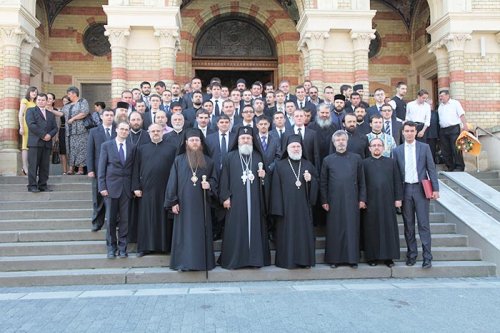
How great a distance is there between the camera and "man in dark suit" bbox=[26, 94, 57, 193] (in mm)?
8211

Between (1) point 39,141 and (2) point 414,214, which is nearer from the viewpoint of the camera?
(2) point 414,214

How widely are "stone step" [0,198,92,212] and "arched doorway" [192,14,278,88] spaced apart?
966 cm

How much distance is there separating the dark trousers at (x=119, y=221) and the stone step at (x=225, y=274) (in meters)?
0.36

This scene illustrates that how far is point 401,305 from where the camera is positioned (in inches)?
192

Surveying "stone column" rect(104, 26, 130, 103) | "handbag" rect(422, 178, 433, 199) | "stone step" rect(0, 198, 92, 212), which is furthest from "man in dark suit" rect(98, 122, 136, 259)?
"stone column" rect(104, 26, 130, 103)

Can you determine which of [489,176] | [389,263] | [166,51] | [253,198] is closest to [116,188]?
[253,198]

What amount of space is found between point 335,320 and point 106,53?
14766 millimetres

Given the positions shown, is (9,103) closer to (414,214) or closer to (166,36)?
(166,36)

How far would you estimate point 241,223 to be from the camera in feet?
20.7

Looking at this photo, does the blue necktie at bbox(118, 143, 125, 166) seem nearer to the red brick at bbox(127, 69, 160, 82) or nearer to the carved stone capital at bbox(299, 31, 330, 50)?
the red brick at bbox(127, 69, 160, 82)

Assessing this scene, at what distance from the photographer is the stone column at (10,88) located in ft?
38.9

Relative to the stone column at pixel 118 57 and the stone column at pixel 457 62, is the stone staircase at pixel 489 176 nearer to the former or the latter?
the stone column at pixel 457 62

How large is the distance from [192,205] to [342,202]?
7.11ft

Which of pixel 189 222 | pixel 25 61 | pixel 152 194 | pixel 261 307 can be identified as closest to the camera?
pixel 261 307
